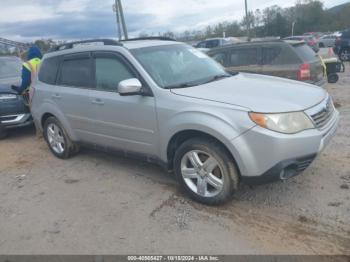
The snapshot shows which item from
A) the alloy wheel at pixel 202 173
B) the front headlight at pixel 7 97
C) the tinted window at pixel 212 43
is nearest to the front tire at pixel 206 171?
the alloy wheel at pixel 202 173

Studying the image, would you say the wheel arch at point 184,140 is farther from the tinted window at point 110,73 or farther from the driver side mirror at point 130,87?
the tinted window at point 110,73

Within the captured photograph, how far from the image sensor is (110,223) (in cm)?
383

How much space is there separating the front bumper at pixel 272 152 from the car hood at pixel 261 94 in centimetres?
26

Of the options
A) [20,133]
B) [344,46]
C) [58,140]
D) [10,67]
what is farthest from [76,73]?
[344,46]

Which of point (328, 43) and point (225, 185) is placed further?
point (328, 43)

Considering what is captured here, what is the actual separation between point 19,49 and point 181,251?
18.0 meters

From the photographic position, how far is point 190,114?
12.6 feet

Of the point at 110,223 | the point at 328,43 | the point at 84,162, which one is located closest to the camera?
the point at 110,223

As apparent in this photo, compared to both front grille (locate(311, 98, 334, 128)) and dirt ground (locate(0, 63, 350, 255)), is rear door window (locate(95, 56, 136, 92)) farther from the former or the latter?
front grille (locate(311, 98, 334, 128))

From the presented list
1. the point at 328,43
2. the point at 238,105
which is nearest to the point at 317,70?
the point at 238,105

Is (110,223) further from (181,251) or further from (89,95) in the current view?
(89,95)

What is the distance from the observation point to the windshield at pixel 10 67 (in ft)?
29.3

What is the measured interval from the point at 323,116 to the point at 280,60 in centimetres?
468

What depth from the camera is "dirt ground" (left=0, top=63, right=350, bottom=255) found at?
3.32m
